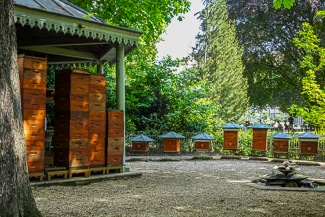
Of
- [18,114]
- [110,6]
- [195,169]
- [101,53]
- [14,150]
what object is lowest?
[195,169]

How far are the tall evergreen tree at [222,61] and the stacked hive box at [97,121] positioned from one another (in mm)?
21925

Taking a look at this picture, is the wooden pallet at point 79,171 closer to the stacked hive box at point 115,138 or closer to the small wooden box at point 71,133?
the stacked hive box at point 115,138

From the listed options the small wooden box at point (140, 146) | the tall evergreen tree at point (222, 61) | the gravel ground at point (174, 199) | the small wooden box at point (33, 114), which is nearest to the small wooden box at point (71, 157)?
the gravel ground at point (174, 199)

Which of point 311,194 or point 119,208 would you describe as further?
point 311,194

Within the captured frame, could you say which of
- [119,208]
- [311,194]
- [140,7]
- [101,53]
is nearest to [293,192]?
[311,194]

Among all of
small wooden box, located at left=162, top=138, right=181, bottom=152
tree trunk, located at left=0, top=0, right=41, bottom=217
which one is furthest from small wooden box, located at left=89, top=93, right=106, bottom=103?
small wooden box, located at left=162, top=138, right=181, bottom=152

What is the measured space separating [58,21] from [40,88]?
160 centimetres

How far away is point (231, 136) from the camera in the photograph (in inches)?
703

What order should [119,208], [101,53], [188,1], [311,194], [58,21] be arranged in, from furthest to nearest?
[188,1] < [101,53] < [58,21] < [311,194] < [119,208]

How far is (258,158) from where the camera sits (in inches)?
679

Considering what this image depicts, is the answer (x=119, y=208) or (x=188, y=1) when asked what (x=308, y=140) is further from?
(x=119, y=208)

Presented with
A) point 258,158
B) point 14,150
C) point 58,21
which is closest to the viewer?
point 14,150

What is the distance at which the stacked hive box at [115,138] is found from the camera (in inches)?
407

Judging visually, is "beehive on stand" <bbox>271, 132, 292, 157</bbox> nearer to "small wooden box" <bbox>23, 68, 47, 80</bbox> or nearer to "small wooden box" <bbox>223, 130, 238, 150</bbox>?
"small wooden box" <bbox>223, 130, 238, 150</bbox>
